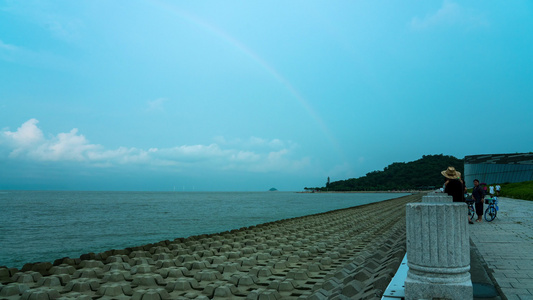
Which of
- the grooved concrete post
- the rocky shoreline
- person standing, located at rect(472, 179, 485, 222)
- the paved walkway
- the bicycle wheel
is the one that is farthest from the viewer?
the bicycle wheel

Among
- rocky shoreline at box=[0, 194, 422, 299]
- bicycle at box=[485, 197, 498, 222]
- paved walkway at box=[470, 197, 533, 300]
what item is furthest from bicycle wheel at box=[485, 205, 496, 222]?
rocky shoreline at box=[0, 194, 422, 299]

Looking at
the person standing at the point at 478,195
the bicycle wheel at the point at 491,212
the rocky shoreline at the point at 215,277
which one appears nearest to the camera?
the rocky shoreline at the point at 215,277

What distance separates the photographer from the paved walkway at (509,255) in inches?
207

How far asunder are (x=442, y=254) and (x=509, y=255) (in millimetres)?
5029

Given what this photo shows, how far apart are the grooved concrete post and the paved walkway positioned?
1489mm

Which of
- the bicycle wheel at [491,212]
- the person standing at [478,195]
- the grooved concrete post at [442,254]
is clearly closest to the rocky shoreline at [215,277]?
the grooved concrete post at [442,254]

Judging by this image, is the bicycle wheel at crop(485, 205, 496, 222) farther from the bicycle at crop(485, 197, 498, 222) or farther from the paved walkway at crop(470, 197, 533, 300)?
the paved walkway at crop(470, 197, 533, 300)

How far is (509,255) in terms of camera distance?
25.2 ft

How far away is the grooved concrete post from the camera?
3.82m

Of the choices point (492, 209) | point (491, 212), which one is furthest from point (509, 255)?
point (492, 209)

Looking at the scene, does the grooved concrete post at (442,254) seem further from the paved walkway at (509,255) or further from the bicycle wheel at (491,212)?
the bicycle wheel at (491,212)

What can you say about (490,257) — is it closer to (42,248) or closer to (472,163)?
(42,248)

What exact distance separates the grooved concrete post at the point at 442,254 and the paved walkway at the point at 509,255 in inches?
58.6

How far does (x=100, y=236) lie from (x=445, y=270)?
2172 cm
